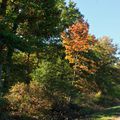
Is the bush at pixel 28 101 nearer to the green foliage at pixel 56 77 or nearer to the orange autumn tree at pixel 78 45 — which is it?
the green foliage at pixel 56 77

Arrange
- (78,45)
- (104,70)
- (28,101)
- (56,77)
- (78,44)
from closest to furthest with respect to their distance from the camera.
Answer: (28,101) → (56,77) → (78,44) → (78,45) → (104,70)

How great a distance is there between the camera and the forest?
1200 inches

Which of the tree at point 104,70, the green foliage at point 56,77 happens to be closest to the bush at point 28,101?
the green foliage at point 56,77

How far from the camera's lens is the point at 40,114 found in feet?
108

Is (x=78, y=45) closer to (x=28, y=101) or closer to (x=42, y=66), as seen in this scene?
(x=42, y=66)

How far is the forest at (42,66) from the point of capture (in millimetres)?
30469

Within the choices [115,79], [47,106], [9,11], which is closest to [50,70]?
[47,106]

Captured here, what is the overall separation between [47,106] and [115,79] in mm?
42262

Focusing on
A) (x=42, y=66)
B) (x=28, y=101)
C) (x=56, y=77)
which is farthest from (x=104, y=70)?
(x=28, y=101)

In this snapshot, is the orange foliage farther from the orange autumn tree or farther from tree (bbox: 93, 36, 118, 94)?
tree (bbox: 93, 36, 118, 94)

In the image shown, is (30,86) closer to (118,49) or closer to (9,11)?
(9,11)

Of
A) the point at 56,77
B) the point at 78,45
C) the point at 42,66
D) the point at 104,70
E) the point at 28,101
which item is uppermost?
the point at 104,70

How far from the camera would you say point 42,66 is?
40875 millimetres

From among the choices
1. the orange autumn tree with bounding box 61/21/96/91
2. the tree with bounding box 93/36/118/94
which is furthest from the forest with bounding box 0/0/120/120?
the tree with bounding box 93/36/118/94
